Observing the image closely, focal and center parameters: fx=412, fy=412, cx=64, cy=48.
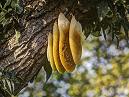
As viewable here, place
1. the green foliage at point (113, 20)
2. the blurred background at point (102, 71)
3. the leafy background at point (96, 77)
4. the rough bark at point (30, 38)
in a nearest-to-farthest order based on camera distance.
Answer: the rough bark at point (30, 38)
the green foliage at point (113, 20)
the leafy background at point (96, 77)
the blurred background at point (102, 71)

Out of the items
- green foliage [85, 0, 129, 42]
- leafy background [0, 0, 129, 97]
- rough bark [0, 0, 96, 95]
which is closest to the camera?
rough bark [0, 0, 96, 95]

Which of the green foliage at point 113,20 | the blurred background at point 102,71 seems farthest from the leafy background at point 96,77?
the green foliage at point 113,20

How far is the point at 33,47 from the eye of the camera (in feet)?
6.23

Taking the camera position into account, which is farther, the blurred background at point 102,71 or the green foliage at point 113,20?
the blurred background at point 102,71

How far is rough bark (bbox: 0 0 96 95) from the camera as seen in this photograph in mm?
1877

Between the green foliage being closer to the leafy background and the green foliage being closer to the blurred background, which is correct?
the leafy background

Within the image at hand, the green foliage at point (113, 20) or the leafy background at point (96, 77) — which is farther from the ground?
the green foliage at point (113, 20)

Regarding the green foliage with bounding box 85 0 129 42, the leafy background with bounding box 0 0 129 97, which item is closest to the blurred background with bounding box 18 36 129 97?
the leafy background with bounding box 0 0 129 97

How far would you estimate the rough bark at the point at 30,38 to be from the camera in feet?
6.16

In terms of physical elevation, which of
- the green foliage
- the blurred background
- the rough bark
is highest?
the rough bark

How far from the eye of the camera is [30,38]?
1890mm

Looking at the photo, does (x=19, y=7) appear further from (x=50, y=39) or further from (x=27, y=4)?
(x=50, y=39)

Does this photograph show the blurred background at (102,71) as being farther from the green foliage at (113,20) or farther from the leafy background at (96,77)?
the green foliage at (113,20)

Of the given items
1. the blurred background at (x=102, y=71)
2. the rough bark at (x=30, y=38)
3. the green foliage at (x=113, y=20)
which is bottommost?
the blurred background at (x=102, y=71)
